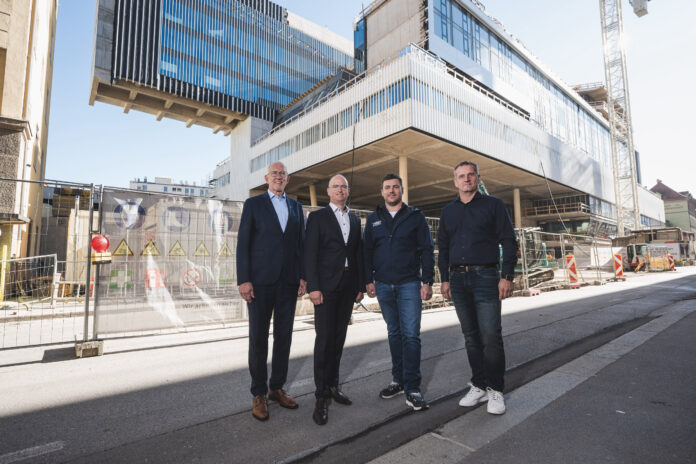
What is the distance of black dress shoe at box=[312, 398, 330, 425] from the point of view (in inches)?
Answer: 105

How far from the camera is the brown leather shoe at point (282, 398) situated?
2.99 meters

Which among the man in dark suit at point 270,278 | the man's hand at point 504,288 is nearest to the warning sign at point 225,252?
the man in dark suit at point 270,278

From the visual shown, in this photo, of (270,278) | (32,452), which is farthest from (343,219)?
(32,452)

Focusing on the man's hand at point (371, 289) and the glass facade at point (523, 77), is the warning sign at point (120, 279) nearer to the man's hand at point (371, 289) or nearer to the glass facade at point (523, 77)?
the man's hand at point (371, 289)

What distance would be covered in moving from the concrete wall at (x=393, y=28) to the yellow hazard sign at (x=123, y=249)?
3055cm

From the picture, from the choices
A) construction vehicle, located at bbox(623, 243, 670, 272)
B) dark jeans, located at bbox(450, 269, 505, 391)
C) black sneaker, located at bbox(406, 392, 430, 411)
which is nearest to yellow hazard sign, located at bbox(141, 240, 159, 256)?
black sneaker, located at bbox(406, 392, 430, 411)

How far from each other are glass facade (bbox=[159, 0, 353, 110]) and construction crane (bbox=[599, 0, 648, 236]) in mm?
42968

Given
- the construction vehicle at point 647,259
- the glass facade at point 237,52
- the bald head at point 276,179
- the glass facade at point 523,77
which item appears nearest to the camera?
the bald head at point 276,179

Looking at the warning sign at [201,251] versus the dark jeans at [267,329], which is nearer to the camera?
the dark jeans at [267,329]

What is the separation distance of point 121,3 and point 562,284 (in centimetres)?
4226

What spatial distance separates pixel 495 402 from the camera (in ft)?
9.21

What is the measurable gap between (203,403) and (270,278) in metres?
1.26

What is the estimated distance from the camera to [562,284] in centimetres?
1513

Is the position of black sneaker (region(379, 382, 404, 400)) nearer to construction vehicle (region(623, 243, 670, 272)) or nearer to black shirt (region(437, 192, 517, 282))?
black shirt (region(437, 192, 517, 282))
